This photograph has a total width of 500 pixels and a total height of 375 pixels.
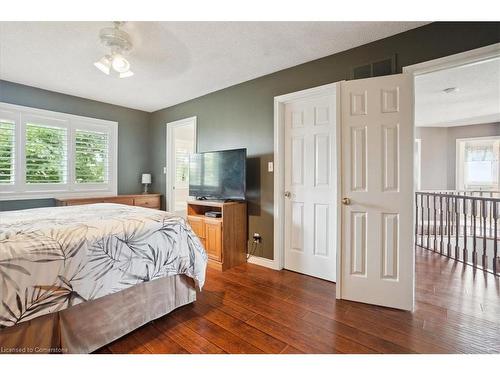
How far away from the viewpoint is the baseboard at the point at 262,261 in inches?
119

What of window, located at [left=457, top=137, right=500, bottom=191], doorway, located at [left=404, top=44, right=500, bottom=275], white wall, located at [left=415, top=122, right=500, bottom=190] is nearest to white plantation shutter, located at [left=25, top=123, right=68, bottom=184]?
doorway, located at [left=404, top=44, right=500, bottom=275]

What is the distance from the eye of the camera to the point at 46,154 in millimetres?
3590

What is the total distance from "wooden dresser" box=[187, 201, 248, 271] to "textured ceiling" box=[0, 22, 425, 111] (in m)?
1.71

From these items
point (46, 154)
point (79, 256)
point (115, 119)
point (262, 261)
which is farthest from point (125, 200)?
point (79, 256)

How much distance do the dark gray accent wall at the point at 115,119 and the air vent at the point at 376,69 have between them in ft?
13.1

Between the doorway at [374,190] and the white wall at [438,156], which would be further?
the white wall at [438,156]

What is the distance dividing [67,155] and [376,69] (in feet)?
14.7

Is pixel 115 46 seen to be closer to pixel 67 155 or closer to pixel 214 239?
pixel 214 239

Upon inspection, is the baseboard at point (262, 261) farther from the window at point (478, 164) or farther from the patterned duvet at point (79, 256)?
the window at point (478, 164)

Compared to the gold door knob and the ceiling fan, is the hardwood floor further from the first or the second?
the ceiling fan

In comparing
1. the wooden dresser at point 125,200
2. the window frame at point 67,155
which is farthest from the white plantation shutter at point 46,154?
the wooden dresser at point 125,200
